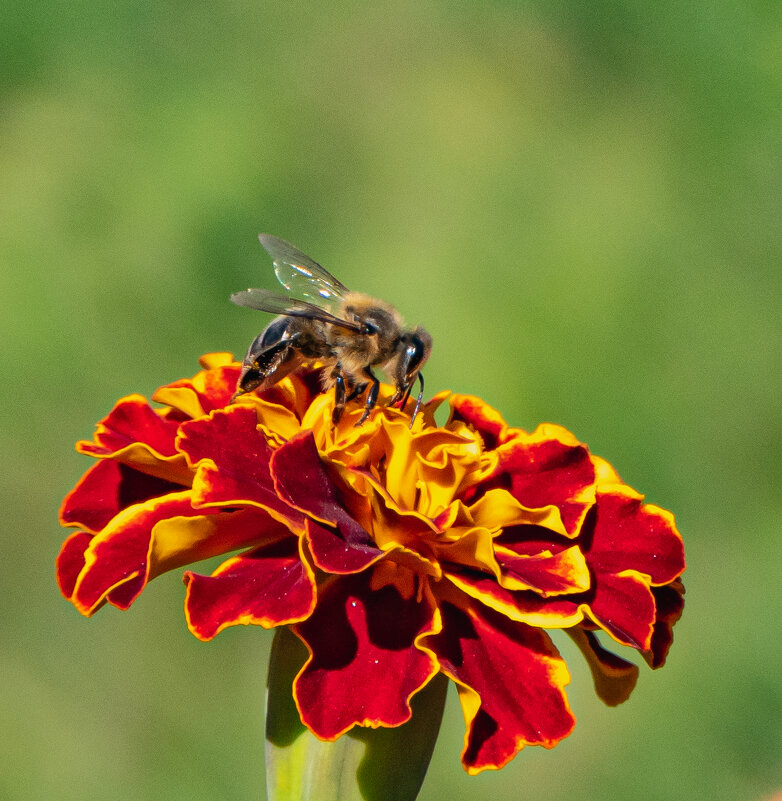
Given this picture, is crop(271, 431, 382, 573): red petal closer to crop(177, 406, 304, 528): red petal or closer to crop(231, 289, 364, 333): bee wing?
crop(177, 406, 304, 528): red petal

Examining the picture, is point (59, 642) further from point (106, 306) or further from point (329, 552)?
point (329, 552)

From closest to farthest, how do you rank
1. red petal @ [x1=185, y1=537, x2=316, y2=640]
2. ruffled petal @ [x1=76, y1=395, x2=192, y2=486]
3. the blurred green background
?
red petal @ [x1=185, y1=537, x2=316, y2=640] < ruffled petal @ [x1=76, y1=395, x2=192, y2=486] < the blurred green background

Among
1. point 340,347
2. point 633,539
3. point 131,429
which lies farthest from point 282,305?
point 633,539

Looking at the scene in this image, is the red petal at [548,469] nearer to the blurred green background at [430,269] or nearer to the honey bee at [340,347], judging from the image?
the honey bee at [340,347]

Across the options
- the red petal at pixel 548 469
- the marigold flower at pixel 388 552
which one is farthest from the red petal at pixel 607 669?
the red petal at pixel 548 469

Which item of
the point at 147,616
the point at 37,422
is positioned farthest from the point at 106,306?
the point at 147,616

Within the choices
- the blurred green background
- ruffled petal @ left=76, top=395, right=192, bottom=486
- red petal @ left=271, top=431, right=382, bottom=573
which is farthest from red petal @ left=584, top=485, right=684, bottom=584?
the blurred green background
